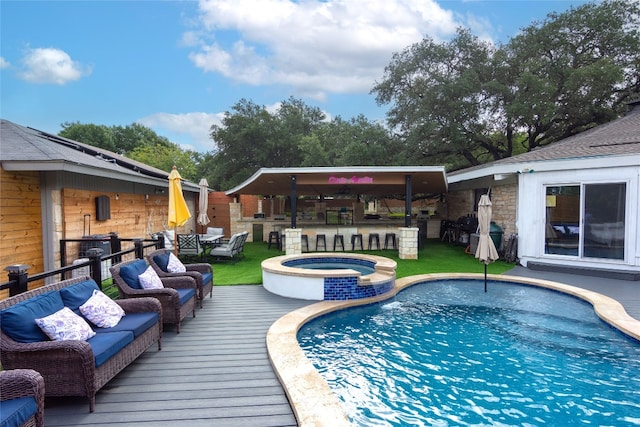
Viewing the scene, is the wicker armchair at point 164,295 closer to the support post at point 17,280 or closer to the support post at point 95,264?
the support post at point 95,264

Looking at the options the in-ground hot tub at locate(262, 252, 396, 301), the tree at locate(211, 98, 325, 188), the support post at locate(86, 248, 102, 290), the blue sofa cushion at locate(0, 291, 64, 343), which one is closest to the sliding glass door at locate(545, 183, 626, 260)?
the in-ground hot tub at locate(262, 252, 396, 301)

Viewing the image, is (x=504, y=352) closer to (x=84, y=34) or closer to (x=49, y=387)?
(x=49, y=387)

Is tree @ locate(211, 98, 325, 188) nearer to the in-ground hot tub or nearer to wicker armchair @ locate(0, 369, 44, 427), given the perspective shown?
the in-ground hot tub

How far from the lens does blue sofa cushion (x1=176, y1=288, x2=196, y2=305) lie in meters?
5.13

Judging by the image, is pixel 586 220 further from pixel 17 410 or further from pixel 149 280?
pixel 17 410

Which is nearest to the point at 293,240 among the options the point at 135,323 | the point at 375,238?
the point at 375,238

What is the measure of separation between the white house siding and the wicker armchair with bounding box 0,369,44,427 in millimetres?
11045

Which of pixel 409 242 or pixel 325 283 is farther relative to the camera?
pixel 409 242

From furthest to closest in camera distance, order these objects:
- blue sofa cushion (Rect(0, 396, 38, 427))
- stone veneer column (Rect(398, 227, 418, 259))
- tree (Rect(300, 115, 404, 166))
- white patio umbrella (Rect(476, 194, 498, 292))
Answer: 1. tree (Rect(300, 115, 404, 166))
2. stone veneer column (Rect(398, 227, 418, 259))
3. white patio umbrella (Rect(476, 194, 498, 292))
4. blue sofa cushion (Rect(0, 396, 38, 427))

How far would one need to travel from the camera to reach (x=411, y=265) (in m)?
10.1

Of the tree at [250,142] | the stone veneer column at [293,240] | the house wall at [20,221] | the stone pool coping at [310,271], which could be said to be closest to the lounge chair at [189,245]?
the stone veneer column at [293,240]

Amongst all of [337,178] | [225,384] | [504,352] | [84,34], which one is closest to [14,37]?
[84,34]

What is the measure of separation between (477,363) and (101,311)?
453 cm

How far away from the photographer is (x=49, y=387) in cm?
298
